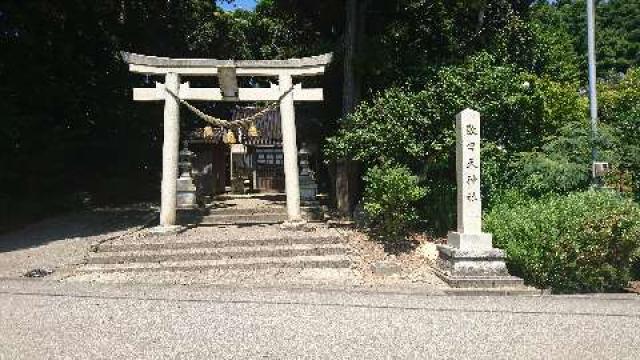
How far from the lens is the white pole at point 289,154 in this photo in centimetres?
1215

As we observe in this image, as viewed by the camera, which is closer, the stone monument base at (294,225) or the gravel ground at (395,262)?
the gravel ground at (395,262)

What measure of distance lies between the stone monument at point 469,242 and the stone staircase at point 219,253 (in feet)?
6.70

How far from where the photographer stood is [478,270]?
862 cm

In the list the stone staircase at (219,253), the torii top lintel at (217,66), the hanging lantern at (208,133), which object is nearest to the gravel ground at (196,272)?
the stone staircase at (219,253)

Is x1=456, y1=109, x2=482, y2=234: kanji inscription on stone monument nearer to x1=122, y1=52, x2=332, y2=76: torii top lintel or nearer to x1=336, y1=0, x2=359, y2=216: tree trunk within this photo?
x1=122, y1=52, x2=332, y2=76: torii top lintel

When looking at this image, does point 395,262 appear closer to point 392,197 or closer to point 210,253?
point 392,197

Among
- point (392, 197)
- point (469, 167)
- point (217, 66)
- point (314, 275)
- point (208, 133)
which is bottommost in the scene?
point (314, 275)

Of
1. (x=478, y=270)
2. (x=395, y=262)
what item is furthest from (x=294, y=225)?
(x=478, y=270)

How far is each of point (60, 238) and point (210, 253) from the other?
14.8ft

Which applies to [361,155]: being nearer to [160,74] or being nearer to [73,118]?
[160,74]

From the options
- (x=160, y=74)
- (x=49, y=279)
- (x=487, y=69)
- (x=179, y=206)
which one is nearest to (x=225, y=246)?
(x=49, y=279)

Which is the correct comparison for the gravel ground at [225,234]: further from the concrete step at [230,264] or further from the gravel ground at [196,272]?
the concrete step at [230,264]

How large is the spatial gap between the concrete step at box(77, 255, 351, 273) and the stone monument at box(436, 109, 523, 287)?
2.04 metres

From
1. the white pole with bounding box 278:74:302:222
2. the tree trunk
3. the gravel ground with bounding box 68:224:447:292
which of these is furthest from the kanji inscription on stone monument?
the tree trunk
